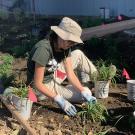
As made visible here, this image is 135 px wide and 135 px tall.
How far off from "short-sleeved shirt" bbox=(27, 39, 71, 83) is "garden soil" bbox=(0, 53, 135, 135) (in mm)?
453

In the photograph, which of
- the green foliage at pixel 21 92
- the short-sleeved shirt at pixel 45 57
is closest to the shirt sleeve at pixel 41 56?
the short-sleeved shirt at pixel 45 57

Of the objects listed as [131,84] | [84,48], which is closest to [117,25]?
[84,48]

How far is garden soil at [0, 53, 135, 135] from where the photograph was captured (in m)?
5.10

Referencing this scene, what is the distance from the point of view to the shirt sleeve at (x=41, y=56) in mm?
5270

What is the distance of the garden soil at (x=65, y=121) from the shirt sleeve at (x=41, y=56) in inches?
29.0

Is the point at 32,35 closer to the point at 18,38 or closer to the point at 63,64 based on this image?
the point at 18,38

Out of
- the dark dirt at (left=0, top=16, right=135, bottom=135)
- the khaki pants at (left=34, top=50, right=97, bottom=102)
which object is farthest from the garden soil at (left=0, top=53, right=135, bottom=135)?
the khaki pants at (left=34, top=50, right=97, bottom=102)

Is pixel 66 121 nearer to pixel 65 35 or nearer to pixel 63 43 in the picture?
pixel 63 43

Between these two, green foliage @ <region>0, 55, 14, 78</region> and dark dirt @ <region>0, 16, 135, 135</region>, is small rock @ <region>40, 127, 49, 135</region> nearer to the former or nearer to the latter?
dark dirt @ <region>0, 16, 135, 135</region>

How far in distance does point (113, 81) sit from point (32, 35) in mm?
6794

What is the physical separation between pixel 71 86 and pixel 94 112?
0.91m

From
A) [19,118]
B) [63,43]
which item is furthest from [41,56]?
[19,118]

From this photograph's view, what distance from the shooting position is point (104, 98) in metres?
6.17

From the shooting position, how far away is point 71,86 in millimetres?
6098
